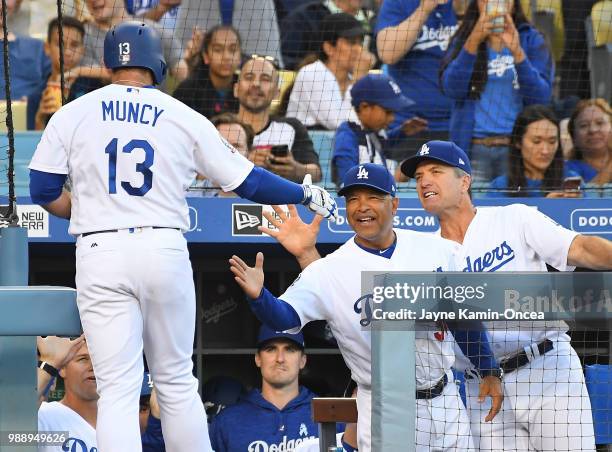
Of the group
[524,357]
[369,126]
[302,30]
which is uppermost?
[302,30]

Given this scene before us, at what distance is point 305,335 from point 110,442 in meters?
3.90

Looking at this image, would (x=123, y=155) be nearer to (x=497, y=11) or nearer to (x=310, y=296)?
(x=310, y=296)

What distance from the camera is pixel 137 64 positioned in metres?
4.31

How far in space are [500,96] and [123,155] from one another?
4465mm

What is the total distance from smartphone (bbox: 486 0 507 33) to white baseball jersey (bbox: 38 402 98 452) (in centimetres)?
398

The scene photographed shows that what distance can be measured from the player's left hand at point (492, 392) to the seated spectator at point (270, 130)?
2.86 m

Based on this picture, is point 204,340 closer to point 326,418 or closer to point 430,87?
point 430,87

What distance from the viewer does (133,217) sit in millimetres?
4156

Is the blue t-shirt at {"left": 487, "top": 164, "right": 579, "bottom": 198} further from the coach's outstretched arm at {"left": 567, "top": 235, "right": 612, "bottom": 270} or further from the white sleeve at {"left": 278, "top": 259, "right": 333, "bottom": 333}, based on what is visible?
the white sleeve at {"left": 278, "top": 259, "right": 333, "bottom": 333}

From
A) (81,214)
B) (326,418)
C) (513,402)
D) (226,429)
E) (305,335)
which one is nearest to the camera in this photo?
(81,214)

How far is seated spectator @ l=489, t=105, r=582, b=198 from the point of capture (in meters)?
7.79

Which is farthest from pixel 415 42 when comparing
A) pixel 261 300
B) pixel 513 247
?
pixel 261 300

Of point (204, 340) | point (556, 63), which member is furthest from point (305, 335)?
point (556, 63)

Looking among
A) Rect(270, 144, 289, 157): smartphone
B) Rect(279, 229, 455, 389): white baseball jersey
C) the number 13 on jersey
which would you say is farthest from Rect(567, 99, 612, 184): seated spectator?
the number 13 on jersey
